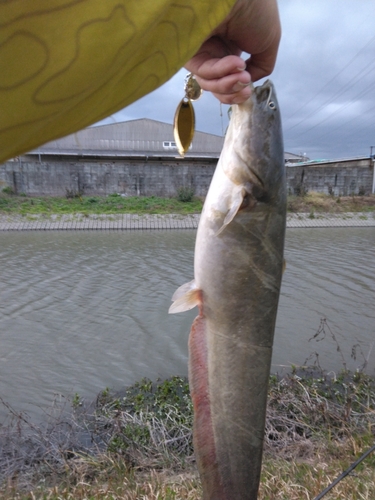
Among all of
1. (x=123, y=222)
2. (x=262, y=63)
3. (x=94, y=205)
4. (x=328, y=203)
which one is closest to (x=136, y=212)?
(x=123, y=222)

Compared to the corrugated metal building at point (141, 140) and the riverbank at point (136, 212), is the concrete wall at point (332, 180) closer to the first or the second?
the riverbank at point (136, 212)

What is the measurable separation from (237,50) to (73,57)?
2.95 ft

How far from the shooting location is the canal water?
17.8 ft

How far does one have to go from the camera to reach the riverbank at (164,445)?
296 cm

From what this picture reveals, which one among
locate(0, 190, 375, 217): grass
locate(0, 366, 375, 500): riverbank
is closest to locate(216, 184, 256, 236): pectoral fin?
locate(0, 366, 375, 500): riverbank

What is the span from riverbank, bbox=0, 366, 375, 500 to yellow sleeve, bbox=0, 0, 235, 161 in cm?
270

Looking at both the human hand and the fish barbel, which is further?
the fish barbel

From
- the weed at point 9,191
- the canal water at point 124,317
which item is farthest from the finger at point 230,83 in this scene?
the weed at point 9,191

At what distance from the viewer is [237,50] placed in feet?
4.49

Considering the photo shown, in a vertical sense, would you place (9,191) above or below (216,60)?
below

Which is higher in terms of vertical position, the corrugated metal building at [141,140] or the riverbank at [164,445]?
the corrugated metal building at [141,140]

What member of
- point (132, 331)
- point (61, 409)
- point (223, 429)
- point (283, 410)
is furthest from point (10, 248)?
point (223, 429)

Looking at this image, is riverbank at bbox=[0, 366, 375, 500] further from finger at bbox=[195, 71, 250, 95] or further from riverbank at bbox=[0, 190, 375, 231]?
riverbank at bbox=[0, 190, 375, 231]

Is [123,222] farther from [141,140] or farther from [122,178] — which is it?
[141,140]
